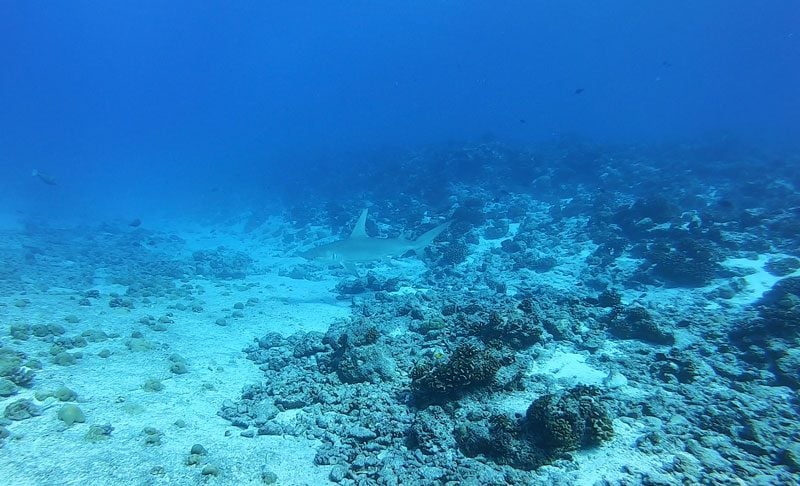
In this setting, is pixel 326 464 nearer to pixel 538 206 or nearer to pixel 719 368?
pixel 719 368

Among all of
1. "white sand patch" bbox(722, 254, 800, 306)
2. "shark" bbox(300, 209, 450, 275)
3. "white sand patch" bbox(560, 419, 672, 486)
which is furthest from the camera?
"shark" bbox(300, 209, 450, 275)

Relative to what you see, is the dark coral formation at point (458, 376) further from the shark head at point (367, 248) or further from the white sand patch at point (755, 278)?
the white sand patch at point (755, 278)

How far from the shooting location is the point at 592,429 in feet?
16.0

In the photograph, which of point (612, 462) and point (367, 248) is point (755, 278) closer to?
point (612, 462)

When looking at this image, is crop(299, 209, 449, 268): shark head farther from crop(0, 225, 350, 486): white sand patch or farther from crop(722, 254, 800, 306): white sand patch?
crop(722, 254, 800, 306): white sand patch

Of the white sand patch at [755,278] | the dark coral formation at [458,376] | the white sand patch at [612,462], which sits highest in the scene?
the white sand patch at [755,278]

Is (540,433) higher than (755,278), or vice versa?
(755,278)

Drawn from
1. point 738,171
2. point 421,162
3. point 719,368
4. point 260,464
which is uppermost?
point 421,162

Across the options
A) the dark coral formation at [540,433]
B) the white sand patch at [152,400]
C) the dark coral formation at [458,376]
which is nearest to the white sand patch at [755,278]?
the dark coral formation at [540,433]

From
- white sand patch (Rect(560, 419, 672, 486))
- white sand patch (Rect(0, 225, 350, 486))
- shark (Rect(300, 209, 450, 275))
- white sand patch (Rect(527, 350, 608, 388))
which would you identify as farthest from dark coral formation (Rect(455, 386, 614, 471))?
shark (Rect(300, 209, 450, 275))

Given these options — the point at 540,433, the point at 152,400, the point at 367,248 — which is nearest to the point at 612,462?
the point at 540,433

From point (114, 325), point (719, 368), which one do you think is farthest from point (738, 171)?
point (114, 325)

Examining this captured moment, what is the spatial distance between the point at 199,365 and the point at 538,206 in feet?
63.8

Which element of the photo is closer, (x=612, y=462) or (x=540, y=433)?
(x=612, y=462)
